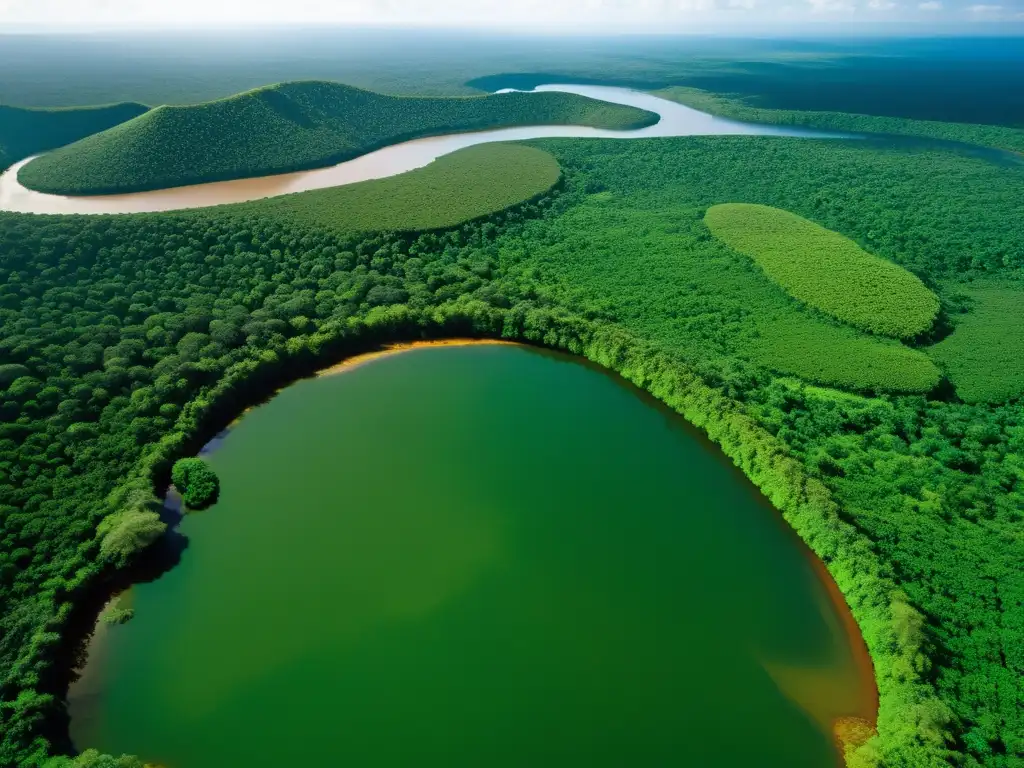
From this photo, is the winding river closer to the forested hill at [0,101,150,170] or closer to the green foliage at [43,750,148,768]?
the forested hill at [0,101,150,170]

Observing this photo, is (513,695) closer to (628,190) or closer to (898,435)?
(898,435)

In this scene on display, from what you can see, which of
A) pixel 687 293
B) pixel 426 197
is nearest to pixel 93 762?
pixel 687 293

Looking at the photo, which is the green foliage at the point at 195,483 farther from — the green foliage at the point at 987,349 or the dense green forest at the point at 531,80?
the dense green forest at the point at 531,80

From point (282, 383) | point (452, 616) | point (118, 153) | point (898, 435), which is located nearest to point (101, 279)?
point (282, 383)

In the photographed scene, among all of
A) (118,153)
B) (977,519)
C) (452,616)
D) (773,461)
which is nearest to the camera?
(452,616)

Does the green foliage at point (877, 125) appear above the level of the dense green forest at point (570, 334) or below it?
above

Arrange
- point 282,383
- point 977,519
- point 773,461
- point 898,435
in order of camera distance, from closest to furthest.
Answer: point 977,519 → point 773,461 → point 898,435 → point 282,383

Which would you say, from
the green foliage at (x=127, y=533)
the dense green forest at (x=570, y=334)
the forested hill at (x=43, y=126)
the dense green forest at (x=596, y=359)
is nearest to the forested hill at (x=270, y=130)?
the dense green forest at (x=570, y=334)
